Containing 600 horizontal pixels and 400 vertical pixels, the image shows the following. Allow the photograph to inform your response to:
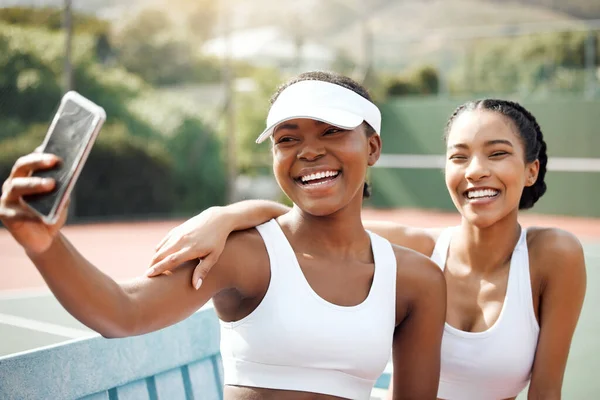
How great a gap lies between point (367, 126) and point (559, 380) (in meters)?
1.01

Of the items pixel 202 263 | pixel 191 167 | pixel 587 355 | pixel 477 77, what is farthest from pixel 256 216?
pixel 477 77

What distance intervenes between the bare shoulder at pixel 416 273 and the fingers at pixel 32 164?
1084 millimetres

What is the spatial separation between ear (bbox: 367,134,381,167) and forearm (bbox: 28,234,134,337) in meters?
0.86

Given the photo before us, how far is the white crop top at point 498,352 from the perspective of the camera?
267 cm

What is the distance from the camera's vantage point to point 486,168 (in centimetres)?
272

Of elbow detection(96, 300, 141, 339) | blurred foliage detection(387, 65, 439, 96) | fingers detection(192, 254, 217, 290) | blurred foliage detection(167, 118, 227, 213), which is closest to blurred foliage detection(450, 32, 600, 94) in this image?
blurred foliage detection(387, 65, 439, 96)

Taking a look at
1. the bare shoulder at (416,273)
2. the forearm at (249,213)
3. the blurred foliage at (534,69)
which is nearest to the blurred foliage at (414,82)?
the blurred foliage at (534,69)

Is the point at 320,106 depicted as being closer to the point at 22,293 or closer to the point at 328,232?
the point at 328,232

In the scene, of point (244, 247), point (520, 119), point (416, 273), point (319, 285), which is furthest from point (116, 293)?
point (520, 119)

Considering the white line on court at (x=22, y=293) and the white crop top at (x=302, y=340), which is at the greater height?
the white crop top at (x=302, y=340)

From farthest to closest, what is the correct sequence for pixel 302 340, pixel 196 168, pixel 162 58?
pixel 162 58, pixel 196 168, pixel 302 340

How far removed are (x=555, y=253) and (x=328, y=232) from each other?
2.79 ft

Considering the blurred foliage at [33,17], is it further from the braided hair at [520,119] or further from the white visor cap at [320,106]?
the white visor cap at [320,106]

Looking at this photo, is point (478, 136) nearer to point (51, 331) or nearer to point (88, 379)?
point (88, 379)
